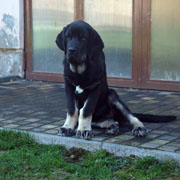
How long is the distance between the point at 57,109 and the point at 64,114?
0.43m

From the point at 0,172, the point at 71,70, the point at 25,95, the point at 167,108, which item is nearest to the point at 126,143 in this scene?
the point at 71,70

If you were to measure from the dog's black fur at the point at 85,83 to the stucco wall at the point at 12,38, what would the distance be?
5.14 m

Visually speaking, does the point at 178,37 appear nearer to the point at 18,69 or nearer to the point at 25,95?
the point at 25,95

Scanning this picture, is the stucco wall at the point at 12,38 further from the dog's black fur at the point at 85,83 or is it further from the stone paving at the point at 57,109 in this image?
the dog's black fur at the point at 85,83

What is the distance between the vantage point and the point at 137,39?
826 cm

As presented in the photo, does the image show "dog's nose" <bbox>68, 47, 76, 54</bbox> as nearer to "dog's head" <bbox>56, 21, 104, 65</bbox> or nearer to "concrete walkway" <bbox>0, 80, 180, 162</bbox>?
"dog's head" <bbox>56, 21, 104, 65</bbox>

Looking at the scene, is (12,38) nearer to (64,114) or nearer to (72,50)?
(64,114)

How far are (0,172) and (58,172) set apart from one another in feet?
1.78

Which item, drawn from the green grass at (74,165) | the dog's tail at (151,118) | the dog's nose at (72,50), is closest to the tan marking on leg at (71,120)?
the green grass at (74,165)

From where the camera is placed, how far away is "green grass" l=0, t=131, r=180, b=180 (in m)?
3.70

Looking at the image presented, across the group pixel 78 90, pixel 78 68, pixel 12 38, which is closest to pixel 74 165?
pixel 78 90

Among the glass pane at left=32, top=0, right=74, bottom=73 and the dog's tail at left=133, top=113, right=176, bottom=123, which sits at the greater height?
the glass pane at left=32, top=0, right=74, bottom=73

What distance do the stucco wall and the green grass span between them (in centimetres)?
552

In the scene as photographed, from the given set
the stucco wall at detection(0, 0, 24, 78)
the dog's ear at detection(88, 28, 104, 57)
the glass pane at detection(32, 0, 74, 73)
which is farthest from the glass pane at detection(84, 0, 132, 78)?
the dog's ear at detection(88, 28, 104, 57)
